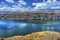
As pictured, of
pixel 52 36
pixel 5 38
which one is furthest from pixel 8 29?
pixel 52 36

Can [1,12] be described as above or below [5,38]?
above

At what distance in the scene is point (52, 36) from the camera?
251cm

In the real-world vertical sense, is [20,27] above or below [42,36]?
above

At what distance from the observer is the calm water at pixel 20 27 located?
8.48 ft

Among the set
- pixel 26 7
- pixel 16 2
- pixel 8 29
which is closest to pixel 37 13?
pixel 26 7

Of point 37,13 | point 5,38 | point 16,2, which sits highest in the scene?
point 16,2

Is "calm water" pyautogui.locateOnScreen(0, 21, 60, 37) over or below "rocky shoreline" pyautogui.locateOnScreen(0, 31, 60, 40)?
over

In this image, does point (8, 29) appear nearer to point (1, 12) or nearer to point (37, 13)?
point (1, 12)

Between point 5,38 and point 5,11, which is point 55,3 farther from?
point 5,38

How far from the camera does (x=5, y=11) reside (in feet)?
8.70

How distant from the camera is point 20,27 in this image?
2.62m

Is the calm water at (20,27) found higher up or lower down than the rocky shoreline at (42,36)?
higher up

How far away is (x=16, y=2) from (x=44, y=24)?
0.59m

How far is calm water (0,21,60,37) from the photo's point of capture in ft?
8.48
